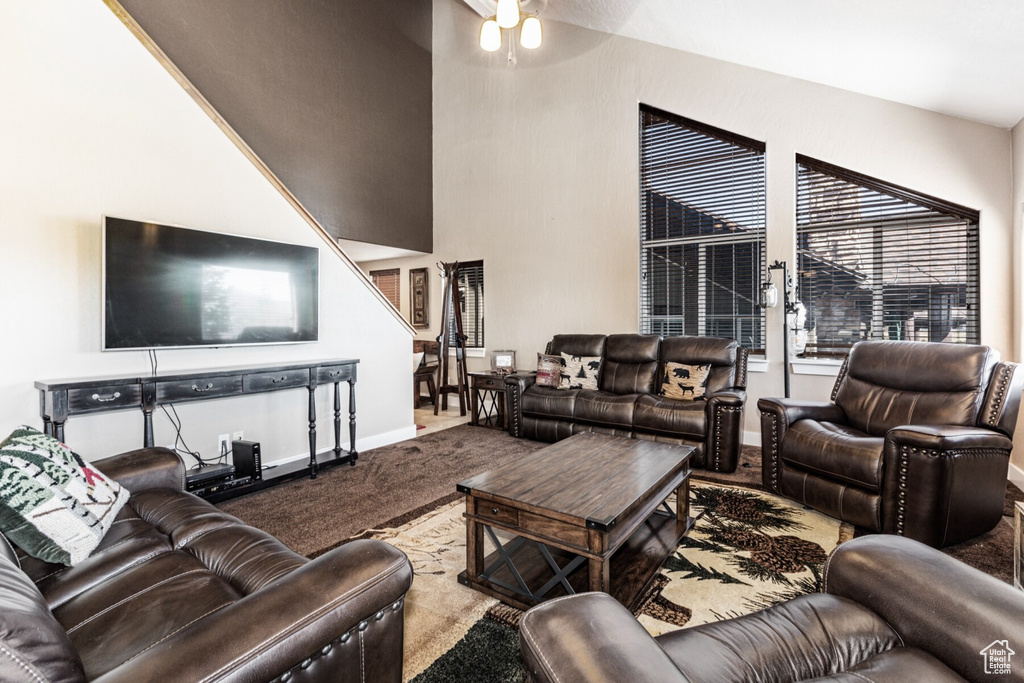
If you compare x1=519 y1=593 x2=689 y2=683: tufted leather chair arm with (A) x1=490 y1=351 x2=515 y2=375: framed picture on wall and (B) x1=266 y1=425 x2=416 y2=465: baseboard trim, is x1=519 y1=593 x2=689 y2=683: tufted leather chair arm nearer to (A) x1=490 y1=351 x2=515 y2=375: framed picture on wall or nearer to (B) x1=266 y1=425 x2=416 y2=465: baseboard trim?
(B) x1=266 y1=425 x2=416 y2=465: baseboard trim

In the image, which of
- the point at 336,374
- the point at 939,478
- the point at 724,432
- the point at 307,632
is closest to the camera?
the point at 307,632

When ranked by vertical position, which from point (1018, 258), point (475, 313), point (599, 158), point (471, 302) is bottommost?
point (475, 313)

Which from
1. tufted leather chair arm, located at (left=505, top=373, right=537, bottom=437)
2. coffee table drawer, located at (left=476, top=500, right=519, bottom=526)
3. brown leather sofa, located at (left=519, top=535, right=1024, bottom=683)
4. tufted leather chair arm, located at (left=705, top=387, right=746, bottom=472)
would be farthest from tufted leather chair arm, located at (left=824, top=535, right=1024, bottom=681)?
tufted leather chair arm, located at (left=505, top=373, right=537, bottom=437)

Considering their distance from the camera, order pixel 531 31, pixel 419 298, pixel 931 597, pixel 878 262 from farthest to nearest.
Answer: pixel 419 298
pixel 878 262
pixel 531 31
pixel 931 597

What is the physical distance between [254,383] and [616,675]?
2.96m

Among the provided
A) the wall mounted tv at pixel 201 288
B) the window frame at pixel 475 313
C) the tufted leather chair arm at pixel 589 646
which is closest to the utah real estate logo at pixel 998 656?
the tufted leather chair arm at pixel 589 646

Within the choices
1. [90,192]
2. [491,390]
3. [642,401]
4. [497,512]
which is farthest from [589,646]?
[491,390]

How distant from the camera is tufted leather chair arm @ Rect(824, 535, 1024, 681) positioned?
3.05ft

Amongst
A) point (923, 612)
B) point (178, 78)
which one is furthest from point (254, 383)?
point (923, 612)

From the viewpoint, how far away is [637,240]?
187 inches

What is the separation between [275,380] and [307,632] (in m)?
2.57

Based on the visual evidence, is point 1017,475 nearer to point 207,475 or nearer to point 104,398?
point 207,475

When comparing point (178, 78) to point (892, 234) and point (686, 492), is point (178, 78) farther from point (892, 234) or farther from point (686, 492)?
point (892, 234)

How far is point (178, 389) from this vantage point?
267 cm
